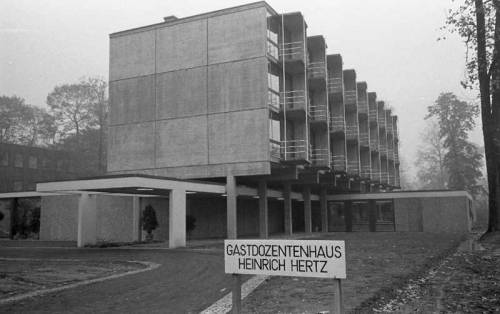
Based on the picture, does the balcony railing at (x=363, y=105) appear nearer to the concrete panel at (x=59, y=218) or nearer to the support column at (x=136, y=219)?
the support column at (x=136, y=219)

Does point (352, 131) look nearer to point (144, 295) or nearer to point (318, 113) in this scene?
point (318, 113)

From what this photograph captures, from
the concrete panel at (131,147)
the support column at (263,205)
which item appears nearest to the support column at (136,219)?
the concrete panel at (131,147)

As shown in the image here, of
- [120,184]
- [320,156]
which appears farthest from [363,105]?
[120,184]

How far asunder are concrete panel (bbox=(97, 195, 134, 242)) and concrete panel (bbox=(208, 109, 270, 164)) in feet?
20.7

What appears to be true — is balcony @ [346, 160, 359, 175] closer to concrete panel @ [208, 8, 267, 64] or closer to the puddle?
concrete panel @ [208, 8, 267, 64]

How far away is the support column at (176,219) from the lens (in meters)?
24.1

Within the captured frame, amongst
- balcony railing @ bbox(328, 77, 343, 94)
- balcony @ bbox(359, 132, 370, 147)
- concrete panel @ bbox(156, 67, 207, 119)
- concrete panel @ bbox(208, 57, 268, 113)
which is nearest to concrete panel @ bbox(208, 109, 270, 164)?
concrete panel @ bbox(208, 57, 268, 113)

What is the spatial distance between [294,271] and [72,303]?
205 inches

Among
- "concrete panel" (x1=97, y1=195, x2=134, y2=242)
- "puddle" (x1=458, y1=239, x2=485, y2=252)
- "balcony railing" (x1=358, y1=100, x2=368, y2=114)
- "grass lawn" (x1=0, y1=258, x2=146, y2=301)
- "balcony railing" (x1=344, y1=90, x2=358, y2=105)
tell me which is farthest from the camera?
"balcony railing" (x1=358, y1=100, x2=368, y2=114)

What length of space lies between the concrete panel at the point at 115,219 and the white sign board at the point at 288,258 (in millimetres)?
25787

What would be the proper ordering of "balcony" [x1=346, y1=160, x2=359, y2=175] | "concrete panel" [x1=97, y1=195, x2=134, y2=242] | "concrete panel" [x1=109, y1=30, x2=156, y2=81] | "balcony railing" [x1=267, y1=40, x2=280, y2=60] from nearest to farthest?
"concrete panel" [x1=97, y1=195, x2=134, y2=242]
"balcony railing" [x1=267, y1=40, x2=280, y2=60]
"concrete panel" [x1=109, y1=30, x2=156, y2=81]
"balcony" [x1=346, y1=160, x2=359, y2=175]

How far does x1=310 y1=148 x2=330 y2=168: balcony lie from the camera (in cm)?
3588

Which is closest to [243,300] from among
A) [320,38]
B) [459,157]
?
[320,38]

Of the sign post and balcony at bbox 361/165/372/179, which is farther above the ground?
balcony at bbox 361/165/372/179
